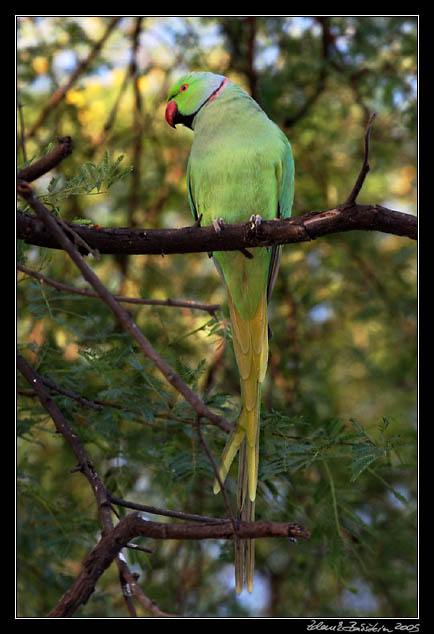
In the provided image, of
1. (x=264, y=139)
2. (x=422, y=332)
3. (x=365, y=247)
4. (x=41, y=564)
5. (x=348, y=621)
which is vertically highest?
(x=365, y=247)

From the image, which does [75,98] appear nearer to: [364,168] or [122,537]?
[364,168]

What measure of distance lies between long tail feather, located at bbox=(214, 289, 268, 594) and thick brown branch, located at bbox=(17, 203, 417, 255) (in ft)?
1.56

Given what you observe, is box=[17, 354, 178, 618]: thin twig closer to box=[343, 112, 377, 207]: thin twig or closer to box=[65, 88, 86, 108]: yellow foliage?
box=[343, 112, 377, 207]: thin twig

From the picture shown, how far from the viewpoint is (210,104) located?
255 centimetres

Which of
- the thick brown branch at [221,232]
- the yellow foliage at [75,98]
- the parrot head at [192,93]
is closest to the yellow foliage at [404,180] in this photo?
the yellow foliage at [75,98]

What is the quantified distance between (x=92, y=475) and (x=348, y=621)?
2.66ft

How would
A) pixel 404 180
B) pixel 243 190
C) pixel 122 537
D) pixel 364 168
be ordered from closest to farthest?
pixel 364 168 → pixel 122 537 → pixel 243 190 → pixel 404 180

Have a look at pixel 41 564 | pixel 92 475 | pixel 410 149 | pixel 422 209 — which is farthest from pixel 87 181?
pixel 410 149

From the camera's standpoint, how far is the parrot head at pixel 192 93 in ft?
8.63

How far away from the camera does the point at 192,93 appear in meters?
2.64

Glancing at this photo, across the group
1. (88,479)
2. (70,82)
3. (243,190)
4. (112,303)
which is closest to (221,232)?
(243,190)

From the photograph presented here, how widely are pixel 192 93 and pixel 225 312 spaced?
90cm

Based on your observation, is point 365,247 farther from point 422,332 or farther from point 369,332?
point 422,332

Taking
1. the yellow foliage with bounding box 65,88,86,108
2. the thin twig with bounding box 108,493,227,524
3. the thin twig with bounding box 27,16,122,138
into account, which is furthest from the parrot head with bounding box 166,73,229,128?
the thin twig with bounding box 108,493,227,524
